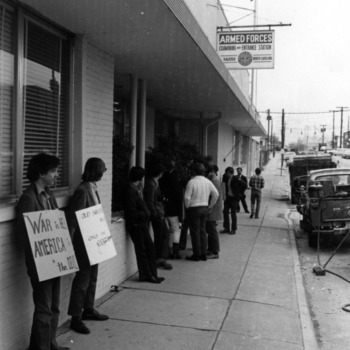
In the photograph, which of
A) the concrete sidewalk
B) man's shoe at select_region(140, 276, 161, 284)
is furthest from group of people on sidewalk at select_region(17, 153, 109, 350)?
man's shoe at select_region(140, 276, 161, 284)

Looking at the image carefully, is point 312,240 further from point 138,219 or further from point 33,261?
point 33,261

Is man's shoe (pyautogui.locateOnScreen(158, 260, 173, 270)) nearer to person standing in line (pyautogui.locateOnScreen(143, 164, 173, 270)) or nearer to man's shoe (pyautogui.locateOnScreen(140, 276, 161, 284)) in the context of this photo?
Result: person standing in line (pyautogui.locateOnScreen(143, 164, 173, 270))

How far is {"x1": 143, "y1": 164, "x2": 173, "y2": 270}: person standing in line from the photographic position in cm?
688

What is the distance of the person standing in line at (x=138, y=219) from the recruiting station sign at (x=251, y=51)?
263 inches

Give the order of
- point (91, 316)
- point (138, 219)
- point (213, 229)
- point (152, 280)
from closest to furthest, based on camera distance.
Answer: point (91, 316) < point (138, 219) < point (152, 280) < point (213, 229)

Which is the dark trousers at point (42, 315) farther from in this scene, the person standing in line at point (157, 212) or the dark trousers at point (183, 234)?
the dark trousers at point (183, 234)

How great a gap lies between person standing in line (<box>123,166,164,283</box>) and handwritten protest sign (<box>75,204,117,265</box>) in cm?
124

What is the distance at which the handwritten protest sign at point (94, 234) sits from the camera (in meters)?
4.58

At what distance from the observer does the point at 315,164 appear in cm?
2112

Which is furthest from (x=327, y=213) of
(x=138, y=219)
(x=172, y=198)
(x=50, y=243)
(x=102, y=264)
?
(x=50, y=243)

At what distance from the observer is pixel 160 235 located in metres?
7.27

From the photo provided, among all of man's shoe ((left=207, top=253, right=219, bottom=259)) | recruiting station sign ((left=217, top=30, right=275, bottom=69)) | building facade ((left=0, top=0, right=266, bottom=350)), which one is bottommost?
man's shoe ((left=207, top=253, right=219, bottom=259))

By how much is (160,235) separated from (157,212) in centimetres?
52

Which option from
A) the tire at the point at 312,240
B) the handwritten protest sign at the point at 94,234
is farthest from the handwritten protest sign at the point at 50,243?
the tire at the point at 312,240
